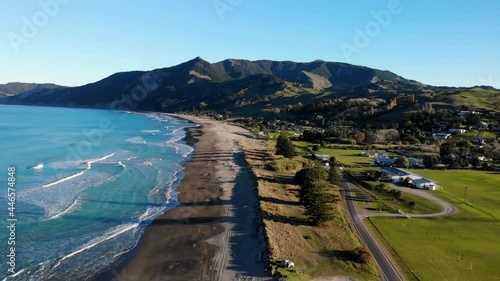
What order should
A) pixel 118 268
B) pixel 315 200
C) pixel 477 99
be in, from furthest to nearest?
pixel 477 99 → pixel 315 200 → pixel 118 268

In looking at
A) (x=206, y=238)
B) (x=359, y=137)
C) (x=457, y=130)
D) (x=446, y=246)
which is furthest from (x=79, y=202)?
(x=457, y=130)

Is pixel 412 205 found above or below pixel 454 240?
above

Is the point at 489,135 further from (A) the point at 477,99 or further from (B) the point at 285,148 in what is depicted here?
(B) the point at 285,148

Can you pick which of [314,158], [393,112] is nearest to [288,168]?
[314,158]

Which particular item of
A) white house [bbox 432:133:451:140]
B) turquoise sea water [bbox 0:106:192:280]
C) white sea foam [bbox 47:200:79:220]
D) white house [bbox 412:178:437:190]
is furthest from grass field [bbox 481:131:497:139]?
white sea foam [bbox 47:200:79:220]

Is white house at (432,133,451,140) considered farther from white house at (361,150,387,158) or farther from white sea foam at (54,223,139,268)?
white sea foam at (54,223,139,268)

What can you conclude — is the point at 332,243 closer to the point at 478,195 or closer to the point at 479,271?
the point at 479,271
